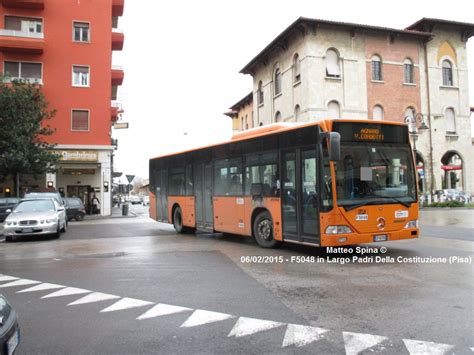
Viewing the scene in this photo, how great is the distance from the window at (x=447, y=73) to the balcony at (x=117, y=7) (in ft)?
89.4

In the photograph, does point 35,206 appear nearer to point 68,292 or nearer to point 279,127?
point 279,127

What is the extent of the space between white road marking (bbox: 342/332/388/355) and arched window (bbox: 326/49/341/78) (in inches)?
1242

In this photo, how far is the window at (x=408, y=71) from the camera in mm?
37531

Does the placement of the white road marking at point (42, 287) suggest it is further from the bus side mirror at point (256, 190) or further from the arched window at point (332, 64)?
the arched window at point (332, 64)

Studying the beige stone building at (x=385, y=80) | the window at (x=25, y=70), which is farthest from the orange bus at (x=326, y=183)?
the window at (x=25, y=70)

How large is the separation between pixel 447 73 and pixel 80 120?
99.7ft

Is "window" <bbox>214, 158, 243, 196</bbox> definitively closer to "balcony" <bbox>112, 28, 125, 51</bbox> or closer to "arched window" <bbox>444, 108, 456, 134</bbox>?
"balcony" <bbox>112, 28, 125, 51</bbox>

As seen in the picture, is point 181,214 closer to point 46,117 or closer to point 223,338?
point 223,338

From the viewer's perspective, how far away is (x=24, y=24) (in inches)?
1312

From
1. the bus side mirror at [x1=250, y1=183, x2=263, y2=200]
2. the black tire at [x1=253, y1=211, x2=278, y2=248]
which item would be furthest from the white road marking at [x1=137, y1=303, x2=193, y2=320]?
the bus side mirror at [x1=250, y1=183, x2=263, y2=200]

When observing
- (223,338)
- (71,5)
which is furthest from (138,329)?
(71,5)

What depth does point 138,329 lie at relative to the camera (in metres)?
5.25

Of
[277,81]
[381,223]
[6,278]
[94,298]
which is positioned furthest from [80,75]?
[94,298]

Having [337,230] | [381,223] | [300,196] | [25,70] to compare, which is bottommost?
[337,230]
